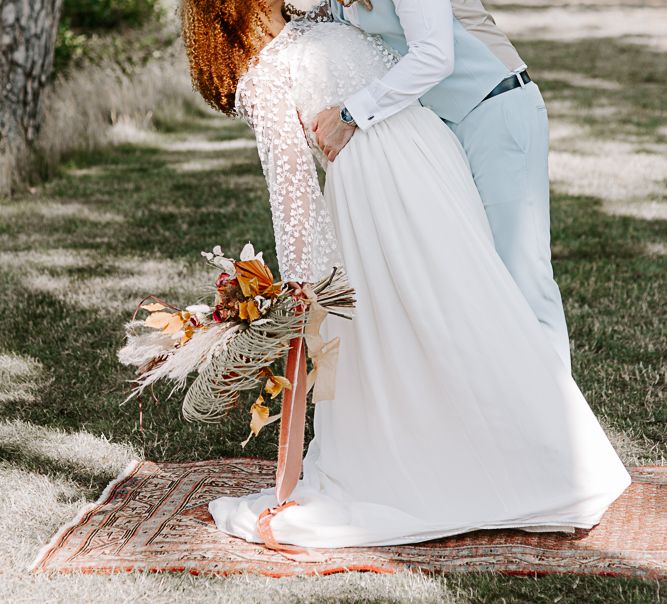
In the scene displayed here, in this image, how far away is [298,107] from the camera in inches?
133

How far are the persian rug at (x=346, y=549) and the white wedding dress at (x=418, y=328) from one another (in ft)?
0.21

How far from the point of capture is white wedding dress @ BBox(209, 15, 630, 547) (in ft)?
11.0

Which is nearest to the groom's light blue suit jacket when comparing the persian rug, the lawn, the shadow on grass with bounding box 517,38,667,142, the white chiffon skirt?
the white chiffon skirt

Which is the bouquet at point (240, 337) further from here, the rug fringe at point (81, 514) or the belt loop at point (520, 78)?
the belt loop at point (520, 78)

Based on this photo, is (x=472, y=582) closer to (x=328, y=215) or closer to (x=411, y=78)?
(x=328, y=215)

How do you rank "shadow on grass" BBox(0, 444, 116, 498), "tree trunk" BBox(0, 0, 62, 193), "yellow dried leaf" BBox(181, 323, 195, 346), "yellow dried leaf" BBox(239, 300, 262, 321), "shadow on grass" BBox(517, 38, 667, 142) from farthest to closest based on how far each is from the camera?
1. "shadow on grass" BBox(517, 38, 667, 142)
2. "tree trunk" BBox(0, 0, 62, 193)
3. "shadow on grass" BBox(0, 444, 116, 498)
4. "yellow dried leaf" BBox(181, 323, 195, 346)
5. "yellow dried leaf" BBox(239, 300, 262, 321)

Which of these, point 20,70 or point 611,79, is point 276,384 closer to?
point 20,70

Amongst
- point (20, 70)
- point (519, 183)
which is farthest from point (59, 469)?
point (20, 70)

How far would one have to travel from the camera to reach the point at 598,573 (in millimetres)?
3223

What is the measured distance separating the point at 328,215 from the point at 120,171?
6.71 metres

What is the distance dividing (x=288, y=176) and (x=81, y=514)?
1.46 metres

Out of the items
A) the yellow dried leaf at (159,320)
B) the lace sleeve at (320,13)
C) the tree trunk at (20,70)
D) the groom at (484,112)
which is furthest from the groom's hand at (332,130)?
the tree trunk at (20,70)

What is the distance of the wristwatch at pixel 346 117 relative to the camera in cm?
335

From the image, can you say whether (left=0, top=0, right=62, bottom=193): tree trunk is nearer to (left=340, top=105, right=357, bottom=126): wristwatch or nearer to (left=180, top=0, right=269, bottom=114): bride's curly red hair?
(left=180, top=0, right=269, bottom=114): bride's curly red hair
